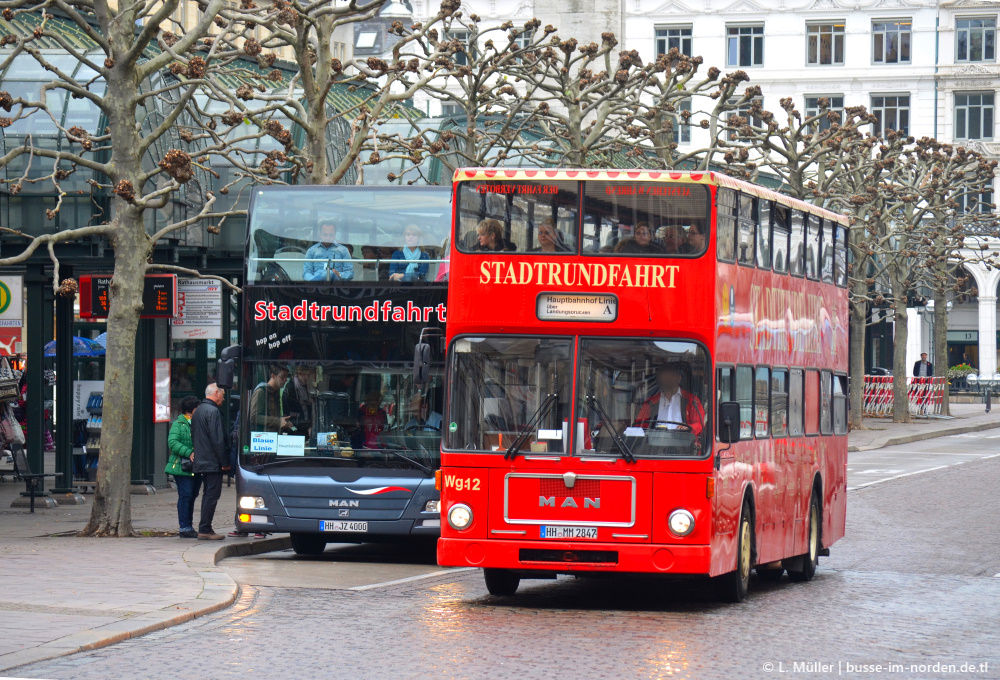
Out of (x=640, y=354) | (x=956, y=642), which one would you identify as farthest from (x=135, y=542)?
(x=956, y=642)

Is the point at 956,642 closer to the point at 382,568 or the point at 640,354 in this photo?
the point at 640,354

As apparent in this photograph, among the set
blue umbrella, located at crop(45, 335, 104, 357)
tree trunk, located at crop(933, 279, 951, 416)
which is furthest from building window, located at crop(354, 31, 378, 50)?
blue umbrella, located at crop(45, 335, 104, 357)

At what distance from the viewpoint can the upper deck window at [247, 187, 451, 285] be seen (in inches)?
646

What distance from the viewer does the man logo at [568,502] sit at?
40.2 ft

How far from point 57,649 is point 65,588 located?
10.1ft

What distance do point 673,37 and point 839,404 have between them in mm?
59700

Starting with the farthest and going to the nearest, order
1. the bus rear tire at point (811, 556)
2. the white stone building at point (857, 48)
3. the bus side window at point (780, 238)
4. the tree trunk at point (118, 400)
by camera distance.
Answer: the white stone building at point (857, 48) → the tree trunk at point (118, 400) → the bus rear tire at point (811, 556) → the bus side window at point (780, 238)

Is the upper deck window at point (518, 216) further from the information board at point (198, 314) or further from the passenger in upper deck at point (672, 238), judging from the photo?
the information board at point (198, 314)

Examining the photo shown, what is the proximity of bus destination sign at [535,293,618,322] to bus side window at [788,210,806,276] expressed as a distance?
3.14 metres

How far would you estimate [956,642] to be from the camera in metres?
11.0

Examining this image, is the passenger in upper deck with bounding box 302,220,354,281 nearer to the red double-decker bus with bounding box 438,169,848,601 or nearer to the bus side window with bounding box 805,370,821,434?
the red double-decker bus with bounding box 438,169,848,601

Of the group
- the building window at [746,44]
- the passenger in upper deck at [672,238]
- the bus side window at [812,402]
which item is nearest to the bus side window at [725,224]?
the passenger in upper deck at [672,238]

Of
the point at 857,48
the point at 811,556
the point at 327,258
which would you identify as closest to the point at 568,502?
the point at 811,556

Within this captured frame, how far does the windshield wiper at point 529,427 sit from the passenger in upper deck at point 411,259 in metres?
4.33
